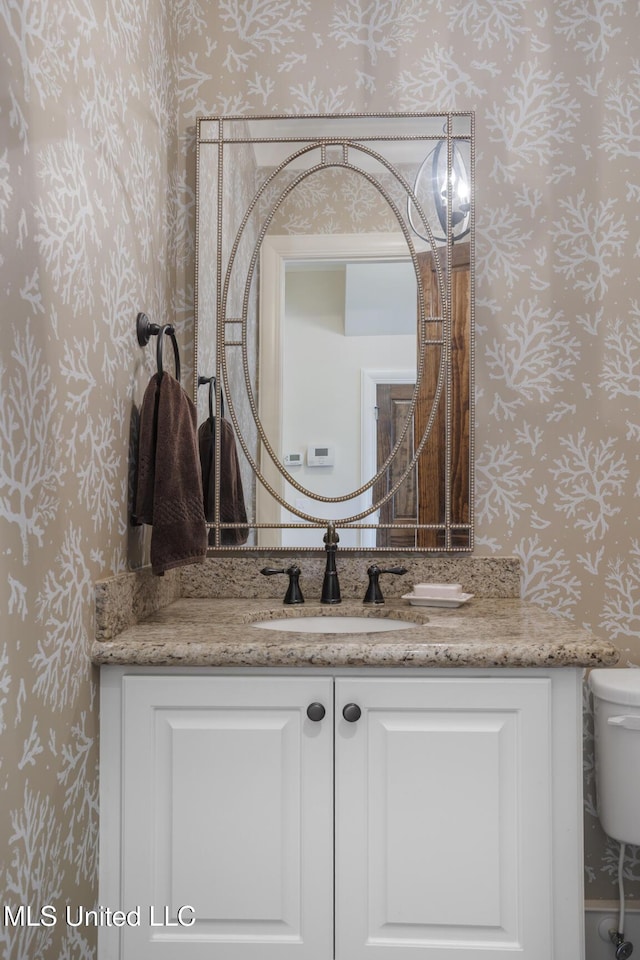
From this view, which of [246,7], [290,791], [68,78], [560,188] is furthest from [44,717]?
[246,7]

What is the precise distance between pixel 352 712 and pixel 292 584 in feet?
1.72

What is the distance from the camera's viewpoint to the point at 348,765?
4.46 feet

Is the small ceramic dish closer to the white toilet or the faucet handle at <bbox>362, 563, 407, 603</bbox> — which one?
the faucet handle at <bbox>362, 563, 407, 603</bbox>

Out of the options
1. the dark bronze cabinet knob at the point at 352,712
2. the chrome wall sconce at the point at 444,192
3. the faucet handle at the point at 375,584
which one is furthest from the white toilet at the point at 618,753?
the chrome wall sconce at the point at 444,192

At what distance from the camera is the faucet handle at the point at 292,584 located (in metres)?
1.82

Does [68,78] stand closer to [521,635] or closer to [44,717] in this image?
[44,717]

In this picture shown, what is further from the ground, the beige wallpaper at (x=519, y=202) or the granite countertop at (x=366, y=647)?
→ the beige wallpaper at (x=519, y=202)

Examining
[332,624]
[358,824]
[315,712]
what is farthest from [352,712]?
[332,624]

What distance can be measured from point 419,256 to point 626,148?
58 cm

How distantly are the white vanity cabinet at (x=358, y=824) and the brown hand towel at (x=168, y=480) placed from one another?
0.31 metres

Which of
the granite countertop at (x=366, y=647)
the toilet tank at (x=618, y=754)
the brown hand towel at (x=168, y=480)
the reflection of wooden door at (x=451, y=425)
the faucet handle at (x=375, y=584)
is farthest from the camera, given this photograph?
the reflection of wooden door at (x=451, y=425)

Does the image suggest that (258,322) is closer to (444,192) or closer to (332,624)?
(444,192)

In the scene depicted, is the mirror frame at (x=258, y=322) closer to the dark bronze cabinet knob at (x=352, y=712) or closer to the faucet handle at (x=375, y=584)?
the faucet handle at (x=375, y=584)

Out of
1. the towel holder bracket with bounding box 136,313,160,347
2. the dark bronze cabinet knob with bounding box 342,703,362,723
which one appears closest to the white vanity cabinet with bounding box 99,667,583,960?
the dark bronze cabinet knob with bounding box 342,703,362,723
